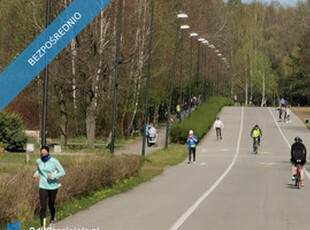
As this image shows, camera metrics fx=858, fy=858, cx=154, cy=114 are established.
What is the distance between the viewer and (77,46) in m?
49.9

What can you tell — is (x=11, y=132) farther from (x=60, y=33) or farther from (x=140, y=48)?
(x=140, y=48)

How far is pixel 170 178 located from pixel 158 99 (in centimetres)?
4007

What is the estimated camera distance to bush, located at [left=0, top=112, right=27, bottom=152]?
46094 millimetres

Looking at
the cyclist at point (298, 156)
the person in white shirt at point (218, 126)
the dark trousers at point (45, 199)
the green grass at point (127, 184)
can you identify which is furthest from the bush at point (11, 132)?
the dark trousers at point (45, 199)

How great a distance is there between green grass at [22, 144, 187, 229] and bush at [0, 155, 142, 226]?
15 cm

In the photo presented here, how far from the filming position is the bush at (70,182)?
48.5 ft

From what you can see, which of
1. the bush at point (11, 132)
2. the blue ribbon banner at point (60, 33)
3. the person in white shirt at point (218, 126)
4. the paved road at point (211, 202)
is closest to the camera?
the paved road at point (211, 202)

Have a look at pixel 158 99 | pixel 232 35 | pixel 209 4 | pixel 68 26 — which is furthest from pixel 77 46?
pixel 232 35

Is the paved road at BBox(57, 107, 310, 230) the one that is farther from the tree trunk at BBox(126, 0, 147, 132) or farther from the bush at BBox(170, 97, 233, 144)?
the tree trunk at BBox(126, 0, 147, 132)

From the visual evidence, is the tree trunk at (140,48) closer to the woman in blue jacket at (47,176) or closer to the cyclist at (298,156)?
the cyclist at (298,156)

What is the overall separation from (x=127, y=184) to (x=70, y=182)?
614 cm

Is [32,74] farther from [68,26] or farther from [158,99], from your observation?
[158,99]

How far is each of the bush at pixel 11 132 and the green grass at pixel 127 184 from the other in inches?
293

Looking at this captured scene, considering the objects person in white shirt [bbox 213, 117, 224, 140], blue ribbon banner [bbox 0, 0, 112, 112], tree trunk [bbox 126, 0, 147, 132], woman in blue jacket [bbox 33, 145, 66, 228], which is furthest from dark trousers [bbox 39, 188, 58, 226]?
person in white shirt [bbox 213, 117, 224, 140]
